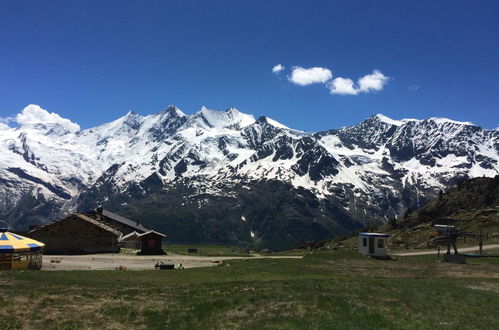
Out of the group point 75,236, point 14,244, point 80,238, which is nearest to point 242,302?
point 14,244

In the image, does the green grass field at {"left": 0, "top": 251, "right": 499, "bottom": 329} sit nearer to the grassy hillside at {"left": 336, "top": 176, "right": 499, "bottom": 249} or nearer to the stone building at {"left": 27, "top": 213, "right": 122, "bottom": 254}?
the stone building at {"left": 27, "top": 213, "right": 122, "bottom": 254}

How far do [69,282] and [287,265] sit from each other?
2936 cm

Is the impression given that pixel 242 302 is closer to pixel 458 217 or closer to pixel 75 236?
pixel 75 236

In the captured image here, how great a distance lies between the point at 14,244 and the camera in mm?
52375

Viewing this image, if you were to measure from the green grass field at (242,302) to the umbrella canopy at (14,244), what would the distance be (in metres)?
8.70

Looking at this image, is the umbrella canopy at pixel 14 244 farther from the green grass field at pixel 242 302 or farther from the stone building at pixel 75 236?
the stone building at pixel 75 236

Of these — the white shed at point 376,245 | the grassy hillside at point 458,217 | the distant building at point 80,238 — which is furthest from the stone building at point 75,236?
the grassy hillside at point 458,217

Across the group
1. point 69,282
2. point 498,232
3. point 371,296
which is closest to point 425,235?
point 498,232

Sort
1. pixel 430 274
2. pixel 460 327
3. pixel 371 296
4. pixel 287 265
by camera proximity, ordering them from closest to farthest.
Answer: pixel 460 327 < pixel 371 296 < pixel 430 274 < pixel 287 265

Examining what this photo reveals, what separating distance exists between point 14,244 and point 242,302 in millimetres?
35351

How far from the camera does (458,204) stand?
14912 centimetres

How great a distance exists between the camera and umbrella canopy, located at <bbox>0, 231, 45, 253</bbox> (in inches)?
2010

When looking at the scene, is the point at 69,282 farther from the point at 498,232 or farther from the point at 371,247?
the point at 498,232

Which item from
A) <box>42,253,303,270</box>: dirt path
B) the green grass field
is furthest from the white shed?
the green grass field
